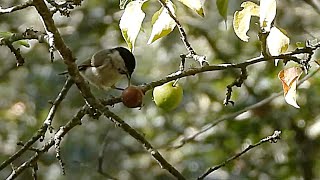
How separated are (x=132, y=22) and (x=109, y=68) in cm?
154

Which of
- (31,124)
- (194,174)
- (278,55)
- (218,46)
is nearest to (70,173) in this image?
(31,124)

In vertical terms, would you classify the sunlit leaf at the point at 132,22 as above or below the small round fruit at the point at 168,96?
above

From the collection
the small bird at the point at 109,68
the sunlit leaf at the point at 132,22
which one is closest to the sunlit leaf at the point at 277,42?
the sunlit leaf at the point at 132,22

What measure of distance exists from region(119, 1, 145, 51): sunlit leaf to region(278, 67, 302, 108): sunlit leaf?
0.35m

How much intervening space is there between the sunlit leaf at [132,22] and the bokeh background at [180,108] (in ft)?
5.86

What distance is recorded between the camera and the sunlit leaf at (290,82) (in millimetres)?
1468

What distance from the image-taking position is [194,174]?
3881mm

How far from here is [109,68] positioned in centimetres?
297

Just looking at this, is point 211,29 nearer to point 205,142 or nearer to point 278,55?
point 205,142

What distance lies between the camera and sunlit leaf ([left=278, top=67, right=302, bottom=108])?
1468mm

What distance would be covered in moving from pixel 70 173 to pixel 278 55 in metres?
2.66

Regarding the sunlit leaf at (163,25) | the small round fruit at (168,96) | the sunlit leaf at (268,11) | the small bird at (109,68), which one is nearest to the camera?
the sunlit leaf at (268,11)

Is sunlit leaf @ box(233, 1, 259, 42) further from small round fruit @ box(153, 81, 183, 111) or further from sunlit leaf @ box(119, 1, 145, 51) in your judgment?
small round fruit @ box(153, 81, 183, 111)

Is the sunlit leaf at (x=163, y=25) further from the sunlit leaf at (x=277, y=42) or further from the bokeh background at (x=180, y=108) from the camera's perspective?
the bokeh background at (x=180, y=108)
